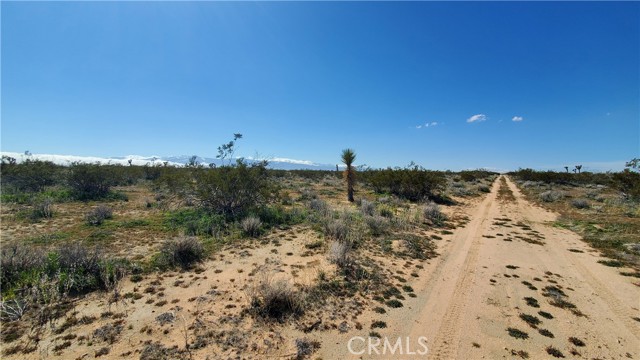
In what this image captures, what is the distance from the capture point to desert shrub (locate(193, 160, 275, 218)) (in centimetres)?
1377

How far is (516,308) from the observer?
6180 mm

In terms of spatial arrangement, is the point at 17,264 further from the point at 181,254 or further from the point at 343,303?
the point at 343,303

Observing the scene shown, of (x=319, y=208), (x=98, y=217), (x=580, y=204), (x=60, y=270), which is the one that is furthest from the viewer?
(x=580, y=204)

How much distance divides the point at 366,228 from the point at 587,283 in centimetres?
736

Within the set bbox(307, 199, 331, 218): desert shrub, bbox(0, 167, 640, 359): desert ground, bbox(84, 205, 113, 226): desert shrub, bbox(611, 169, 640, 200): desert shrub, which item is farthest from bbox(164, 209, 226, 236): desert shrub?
bbox(611, 169, 640, 200): desert shrub

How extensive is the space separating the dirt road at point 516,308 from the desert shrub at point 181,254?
5.49m

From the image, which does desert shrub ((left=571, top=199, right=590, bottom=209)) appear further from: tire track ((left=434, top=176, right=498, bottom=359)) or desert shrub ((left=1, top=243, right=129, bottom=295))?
desert shrub ((left=1, top=243, right=129, bottom=295))

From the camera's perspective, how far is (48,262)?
6.85 m

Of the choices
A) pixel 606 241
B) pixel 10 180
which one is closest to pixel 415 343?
pixel 606 241

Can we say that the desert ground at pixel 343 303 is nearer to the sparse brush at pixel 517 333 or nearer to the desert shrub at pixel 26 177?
the sparse brush at pixel 517 333

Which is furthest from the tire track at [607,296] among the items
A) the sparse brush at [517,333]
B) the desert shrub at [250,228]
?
the desert shrub at [250,228]

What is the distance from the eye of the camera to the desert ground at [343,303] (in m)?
4.75

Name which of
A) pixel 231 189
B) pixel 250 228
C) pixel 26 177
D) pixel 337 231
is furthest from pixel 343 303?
pixel 26 177

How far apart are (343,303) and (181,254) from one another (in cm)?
537
